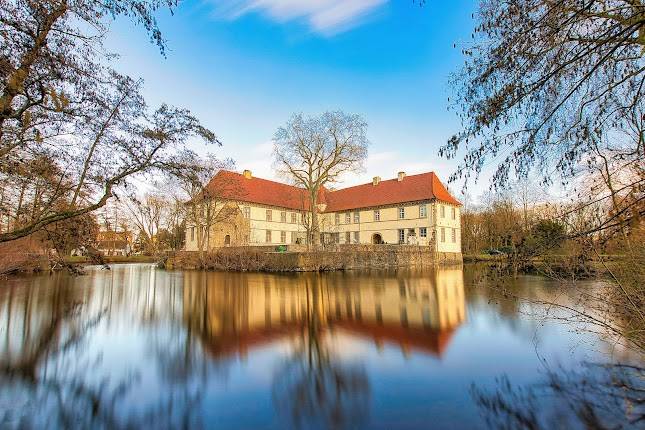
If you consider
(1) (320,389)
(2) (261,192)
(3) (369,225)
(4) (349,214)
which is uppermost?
(2) (261,192)

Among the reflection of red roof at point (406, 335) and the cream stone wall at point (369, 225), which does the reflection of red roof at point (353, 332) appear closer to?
the reflection of red roof at point (406, 335)

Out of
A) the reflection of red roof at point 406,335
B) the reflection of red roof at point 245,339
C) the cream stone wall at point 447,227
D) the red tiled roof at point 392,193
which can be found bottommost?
the reflection of red roof at point 245,339

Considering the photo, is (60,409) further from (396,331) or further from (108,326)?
(396,331)

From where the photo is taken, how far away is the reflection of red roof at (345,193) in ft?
114

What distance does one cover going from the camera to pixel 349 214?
41.5m

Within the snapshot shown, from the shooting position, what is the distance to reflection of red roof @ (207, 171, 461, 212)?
34.7m

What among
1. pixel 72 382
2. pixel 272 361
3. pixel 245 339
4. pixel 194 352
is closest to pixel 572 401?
pixel 272 361

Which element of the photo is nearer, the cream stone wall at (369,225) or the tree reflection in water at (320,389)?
the tree reflection in water at (320,389)

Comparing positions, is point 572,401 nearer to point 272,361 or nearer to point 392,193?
point 272,361

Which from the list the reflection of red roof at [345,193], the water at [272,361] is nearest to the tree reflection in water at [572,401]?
the water at [272,361]

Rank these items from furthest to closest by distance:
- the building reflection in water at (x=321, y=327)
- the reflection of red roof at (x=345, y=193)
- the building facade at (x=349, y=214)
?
the reflection of red roof at (x=345, y=193) < the building facade at (x=349, y=214) < the building reflection in water at (x=321, y=327)

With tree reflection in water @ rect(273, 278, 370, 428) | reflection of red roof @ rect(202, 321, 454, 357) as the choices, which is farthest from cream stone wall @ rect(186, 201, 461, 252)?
tree reflection in water @ rect(273, 278, 370, 428)

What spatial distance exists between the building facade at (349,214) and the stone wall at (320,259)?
1899mm

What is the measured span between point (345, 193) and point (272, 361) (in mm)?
38369
